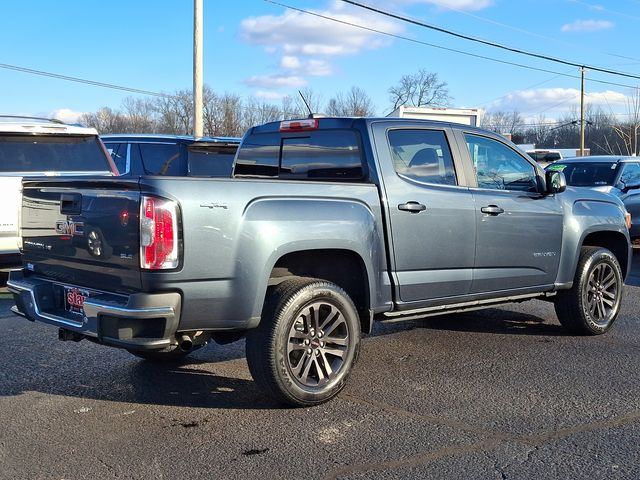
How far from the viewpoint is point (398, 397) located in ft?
16.4

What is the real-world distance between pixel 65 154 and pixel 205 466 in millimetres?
5782

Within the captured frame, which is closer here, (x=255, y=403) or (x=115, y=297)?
(x=115, y=297)

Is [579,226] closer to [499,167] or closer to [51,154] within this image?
[499,167]

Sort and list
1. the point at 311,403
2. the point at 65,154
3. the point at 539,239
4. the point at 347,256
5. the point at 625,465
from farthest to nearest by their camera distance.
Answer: the point at 65,154 < the point at 539,239 < the point at 347,256 < the point at 311,403 < the point at 625,465

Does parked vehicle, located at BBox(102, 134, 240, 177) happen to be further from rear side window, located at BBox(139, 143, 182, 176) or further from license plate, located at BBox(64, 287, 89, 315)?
license plate, located at BBox(64, 287, 89, 315)

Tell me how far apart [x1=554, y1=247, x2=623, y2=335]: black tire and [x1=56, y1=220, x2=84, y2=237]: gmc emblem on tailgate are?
4.39 m

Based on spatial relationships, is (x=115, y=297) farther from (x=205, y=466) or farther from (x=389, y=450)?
(x=389, y=450)

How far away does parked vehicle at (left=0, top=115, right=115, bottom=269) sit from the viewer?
811 cm

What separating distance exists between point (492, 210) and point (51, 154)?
5.38 m

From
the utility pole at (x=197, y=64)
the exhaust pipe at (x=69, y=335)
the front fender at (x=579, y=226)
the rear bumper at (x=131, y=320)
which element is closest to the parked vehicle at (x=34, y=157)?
the exhaust pipe at (x=69, y=335)

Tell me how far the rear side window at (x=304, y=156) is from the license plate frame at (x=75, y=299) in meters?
2.02

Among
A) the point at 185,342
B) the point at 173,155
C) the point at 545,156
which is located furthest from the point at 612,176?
the point at 545,156

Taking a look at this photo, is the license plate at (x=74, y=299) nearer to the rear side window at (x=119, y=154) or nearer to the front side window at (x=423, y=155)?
the front side window at (x=423, y=155)

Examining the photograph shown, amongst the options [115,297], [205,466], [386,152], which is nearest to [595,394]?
[386,152]
